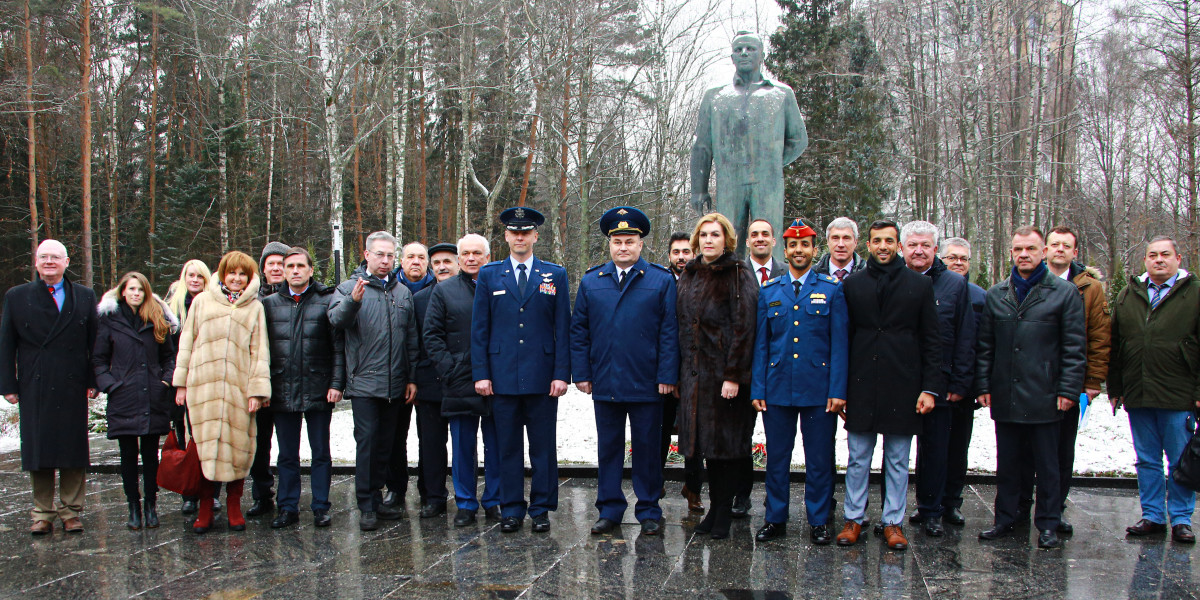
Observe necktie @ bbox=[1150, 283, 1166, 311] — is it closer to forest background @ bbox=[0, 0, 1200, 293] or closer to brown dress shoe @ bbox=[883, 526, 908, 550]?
brown dress shoe @ bbox=[883, 526, 908, 550]

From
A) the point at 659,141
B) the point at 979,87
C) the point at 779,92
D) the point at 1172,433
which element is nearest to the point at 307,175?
the point at 659,141

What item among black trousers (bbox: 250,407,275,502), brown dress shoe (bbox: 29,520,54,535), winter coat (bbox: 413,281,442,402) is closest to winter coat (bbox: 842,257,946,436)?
winter coat (bbox: 413,281,442,402)

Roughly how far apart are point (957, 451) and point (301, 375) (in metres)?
4.58

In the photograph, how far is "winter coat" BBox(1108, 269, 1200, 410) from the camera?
5121mm

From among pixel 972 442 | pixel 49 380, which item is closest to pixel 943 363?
pixel 972 442

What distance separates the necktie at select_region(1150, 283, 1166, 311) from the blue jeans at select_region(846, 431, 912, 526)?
1.96 metres

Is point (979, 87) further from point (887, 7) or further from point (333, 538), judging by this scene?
point (333, 538)

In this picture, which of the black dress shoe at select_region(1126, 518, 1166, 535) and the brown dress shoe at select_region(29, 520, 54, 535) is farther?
the brown dress shoe at select_region(29, 520, 54, 535)

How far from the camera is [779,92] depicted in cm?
771

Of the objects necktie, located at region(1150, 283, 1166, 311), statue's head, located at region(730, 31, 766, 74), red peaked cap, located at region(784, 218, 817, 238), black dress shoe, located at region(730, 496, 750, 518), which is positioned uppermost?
statue's head, located at region(730, 31, 766, 74)

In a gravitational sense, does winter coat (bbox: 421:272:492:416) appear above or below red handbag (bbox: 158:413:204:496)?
above

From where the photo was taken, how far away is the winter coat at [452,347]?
5625mm

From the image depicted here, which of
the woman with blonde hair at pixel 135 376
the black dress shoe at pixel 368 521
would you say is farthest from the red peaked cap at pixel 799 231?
the woman with blonde hair at pixel 135 376

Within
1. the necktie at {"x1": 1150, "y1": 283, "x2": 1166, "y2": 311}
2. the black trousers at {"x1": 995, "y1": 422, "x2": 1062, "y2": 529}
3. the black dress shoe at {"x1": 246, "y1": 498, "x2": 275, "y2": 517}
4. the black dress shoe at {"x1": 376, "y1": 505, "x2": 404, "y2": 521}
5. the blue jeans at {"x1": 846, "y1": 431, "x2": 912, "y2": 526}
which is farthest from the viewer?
the black dress shoe at {"x1": 246, "y1": 498, "x2": 275, "y2": 517}
